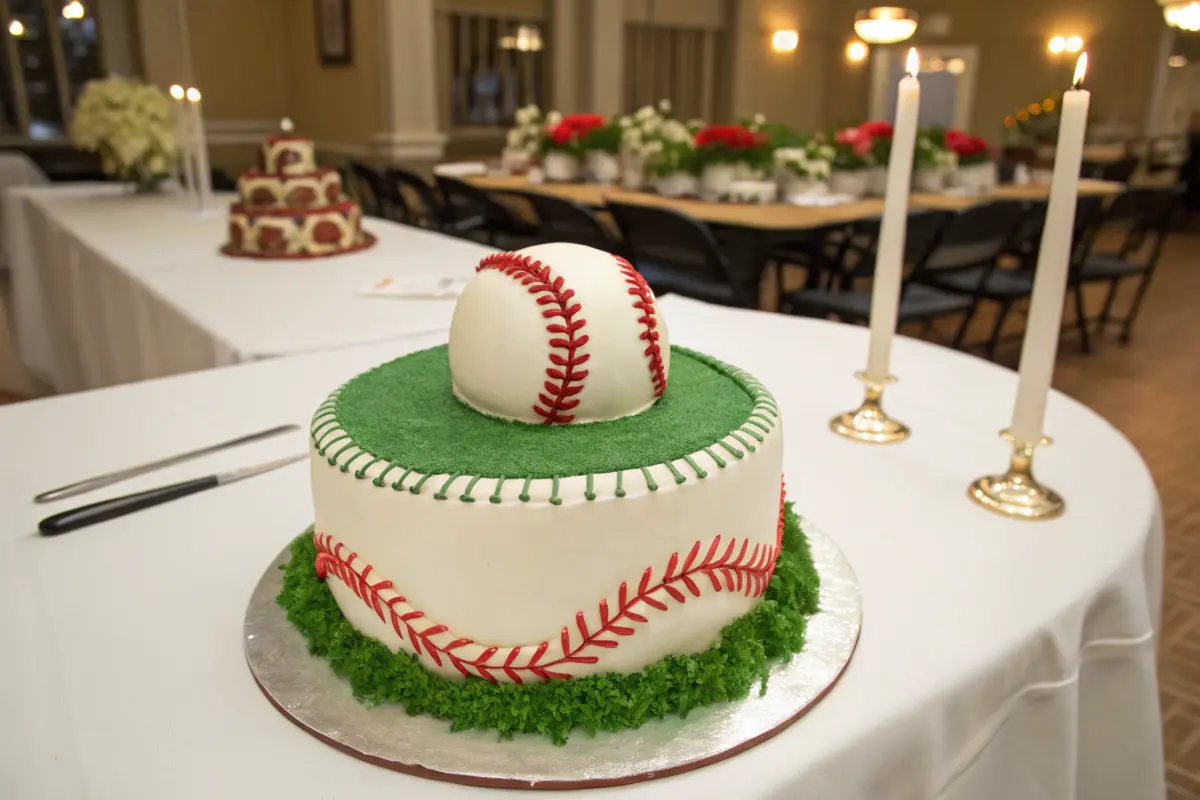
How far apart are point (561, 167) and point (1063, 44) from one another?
7612 millimetres

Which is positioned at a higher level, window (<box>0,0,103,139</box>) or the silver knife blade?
window (<box>0,0,103,139</box>)

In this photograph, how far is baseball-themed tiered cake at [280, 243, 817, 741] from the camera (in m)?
0.62

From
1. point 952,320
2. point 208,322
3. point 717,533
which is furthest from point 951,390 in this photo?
point 952,320

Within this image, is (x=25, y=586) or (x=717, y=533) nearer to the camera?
(x=717, y=533)

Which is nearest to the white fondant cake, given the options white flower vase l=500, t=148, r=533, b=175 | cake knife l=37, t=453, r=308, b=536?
cake knife l=37, t=453, r=308, b=536

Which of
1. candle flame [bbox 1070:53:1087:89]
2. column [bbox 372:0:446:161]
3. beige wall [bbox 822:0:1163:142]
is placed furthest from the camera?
beige wall [bbox 822:0:1163:142]

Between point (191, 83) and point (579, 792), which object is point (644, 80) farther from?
point (579, 792)

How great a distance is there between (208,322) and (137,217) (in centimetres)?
178

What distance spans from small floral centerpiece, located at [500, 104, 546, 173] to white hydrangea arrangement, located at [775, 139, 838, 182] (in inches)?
64.3

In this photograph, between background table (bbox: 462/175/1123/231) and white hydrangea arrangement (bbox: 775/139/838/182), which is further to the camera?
white hydrangea arrangement (bbox: 775/139/838/182)

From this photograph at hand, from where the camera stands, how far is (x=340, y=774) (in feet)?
1.91

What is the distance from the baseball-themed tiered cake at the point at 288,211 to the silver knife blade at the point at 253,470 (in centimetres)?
143

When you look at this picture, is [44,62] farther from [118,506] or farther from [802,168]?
[118,506]

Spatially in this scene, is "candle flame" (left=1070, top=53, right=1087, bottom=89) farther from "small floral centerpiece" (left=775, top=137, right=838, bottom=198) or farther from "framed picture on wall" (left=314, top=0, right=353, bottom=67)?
"framed picture on wall" (left=314, top=0, right=353, bottom=67)
